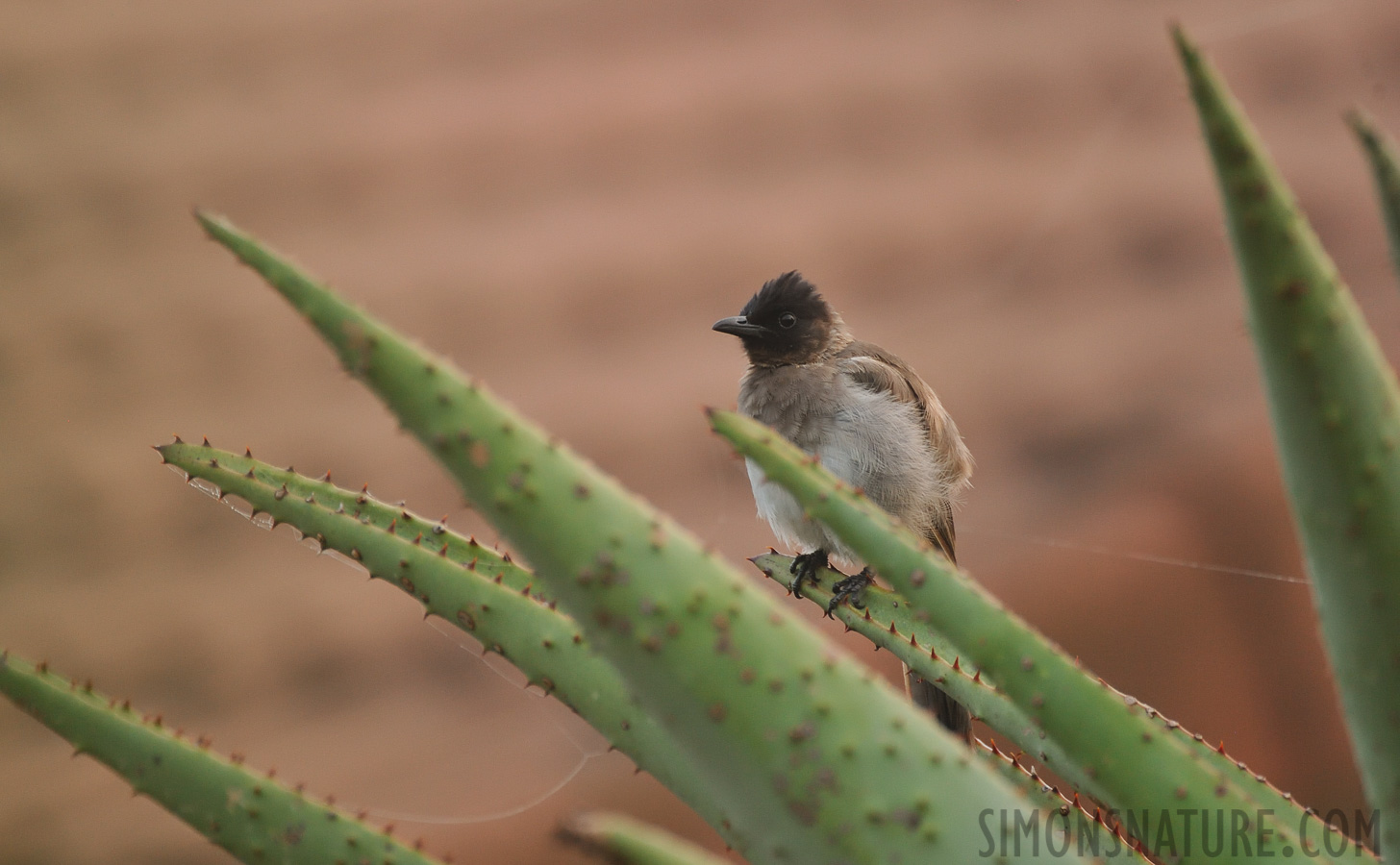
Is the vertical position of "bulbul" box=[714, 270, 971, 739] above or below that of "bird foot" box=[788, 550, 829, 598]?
above

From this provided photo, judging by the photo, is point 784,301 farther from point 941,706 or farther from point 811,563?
point 941,706

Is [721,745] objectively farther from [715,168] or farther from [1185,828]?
[715,168]

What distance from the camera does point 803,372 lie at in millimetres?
2467

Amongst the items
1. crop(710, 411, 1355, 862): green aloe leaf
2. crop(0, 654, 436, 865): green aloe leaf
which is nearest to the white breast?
crop(0, 654, 436, 865): green aloe leaf

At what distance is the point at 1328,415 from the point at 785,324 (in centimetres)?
183

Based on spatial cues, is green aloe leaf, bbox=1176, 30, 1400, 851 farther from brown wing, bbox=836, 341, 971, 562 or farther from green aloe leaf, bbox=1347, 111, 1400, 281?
brown wing, bbox=836, 341, 971, 562

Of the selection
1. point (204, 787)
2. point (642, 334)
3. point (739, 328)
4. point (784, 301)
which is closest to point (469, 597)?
point (204, 787)

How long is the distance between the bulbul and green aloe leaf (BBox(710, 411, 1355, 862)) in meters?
1.52

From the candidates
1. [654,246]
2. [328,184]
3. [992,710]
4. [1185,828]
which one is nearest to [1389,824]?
[1185,828]

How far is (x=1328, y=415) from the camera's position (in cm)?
57

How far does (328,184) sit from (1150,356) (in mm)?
3841

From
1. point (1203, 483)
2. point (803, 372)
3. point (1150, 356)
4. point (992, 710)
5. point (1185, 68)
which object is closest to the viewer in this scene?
point (1185, 68)

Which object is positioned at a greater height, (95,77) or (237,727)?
(95,77)

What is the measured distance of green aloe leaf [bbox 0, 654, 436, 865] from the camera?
3.26ft
